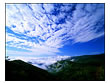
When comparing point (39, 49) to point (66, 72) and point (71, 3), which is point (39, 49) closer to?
point (66, 72)

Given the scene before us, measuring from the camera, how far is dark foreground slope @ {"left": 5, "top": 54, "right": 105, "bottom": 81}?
2.18 meters

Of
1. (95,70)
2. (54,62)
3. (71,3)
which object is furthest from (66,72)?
(71,3)

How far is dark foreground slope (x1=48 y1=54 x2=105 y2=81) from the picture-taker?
219cm

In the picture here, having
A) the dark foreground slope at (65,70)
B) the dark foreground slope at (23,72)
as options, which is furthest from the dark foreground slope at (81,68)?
the dark foreground slope at (23,72)

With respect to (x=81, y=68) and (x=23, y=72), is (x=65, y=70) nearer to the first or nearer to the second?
(x=81, y=68)

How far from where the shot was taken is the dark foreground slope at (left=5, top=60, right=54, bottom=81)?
2150 mm

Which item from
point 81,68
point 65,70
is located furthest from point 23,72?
point 81,68

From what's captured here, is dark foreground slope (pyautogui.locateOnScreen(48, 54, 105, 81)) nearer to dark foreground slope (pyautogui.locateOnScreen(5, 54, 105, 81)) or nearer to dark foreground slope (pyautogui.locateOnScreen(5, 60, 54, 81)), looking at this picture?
dark foreground slope (pyautogui.locateOnScreen(5, 54, 105, 81))

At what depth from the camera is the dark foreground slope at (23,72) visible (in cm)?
215

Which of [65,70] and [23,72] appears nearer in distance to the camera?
[23,72]

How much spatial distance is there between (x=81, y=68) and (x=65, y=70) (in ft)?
1.03

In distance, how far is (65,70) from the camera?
2295 mm

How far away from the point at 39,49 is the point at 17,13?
2.77 feet

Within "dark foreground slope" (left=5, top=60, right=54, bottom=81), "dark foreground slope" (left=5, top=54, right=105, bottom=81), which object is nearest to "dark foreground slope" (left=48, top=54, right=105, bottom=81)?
"dark foreground slope" (left=5, top=54, right=105, bottom=81)
